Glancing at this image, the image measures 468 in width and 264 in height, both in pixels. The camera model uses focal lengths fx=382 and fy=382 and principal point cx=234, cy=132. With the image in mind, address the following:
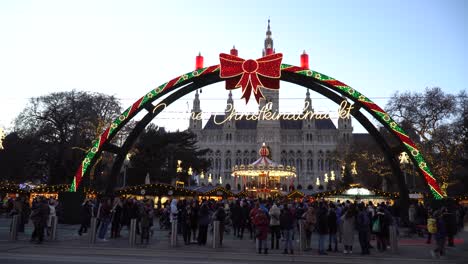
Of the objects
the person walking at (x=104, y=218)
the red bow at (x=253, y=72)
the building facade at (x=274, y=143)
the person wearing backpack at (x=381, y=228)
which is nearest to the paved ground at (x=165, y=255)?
the person wearing backpack at (x=381, y=228)

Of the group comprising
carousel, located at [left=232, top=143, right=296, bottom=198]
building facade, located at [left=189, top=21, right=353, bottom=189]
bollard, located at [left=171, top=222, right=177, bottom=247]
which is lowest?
bollard, located at [left=171, top=222, right=177, bottom=247]

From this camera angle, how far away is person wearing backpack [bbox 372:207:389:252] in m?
12.4

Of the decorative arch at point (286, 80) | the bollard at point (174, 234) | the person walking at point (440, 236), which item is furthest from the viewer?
the decorative arch at point (286, 80)

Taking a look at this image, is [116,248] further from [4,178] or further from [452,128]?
[4,178]

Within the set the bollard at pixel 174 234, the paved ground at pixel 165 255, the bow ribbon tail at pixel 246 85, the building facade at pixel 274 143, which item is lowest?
the paved ground at pixel 165 255

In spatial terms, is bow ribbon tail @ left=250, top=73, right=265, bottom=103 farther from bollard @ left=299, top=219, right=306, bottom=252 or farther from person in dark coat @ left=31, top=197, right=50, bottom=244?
person in dark coat @ left=31, top=197, right=50, bottom=244

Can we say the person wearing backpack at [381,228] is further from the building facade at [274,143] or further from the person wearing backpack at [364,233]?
the building facade at [274,143]

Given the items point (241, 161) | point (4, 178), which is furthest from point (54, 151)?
point (241, 161)

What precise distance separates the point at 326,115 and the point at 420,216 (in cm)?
683

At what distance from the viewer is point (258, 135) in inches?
3895

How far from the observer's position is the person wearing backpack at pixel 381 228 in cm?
1241

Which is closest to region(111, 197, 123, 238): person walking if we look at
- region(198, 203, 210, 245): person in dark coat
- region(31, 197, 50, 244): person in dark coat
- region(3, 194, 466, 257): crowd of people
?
region(3, 194, 466, 257): crowd of people

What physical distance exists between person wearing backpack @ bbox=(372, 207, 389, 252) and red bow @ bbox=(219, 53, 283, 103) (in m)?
7.41

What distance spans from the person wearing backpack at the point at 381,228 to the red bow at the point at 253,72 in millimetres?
7410
